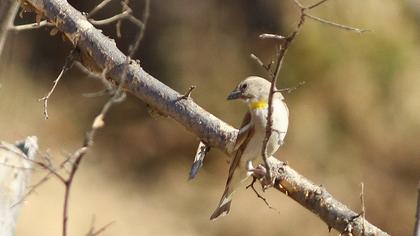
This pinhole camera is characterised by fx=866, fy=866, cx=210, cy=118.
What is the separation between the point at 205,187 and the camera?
6375mm

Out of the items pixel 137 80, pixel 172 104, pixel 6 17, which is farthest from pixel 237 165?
pixel 6 17

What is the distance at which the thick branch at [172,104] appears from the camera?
251 centimetres

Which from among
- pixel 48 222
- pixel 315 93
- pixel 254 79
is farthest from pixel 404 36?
pixel 254 79

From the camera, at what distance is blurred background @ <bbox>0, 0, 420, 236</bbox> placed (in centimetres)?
616

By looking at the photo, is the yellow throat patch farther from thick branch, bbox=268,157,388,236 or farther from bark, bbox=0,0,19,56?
bark, bbox=0,0,19,56

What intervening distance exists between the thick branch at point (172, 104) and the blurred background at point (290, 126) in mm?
3532

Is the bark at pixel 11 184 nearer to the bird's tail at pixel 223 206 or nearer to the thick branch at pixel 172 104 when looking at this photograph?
the thick branch at pixel 172 104

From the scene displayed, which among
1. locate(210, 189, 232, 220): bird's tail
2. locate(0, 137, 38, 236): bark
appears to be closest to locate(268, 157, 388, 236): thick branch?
locate(210, 189, 232, 220): bird's tail

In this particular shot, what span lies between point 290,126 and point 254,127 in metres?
3.69

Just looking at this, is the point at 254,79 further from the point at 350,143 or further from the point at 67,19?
the point at 350,143

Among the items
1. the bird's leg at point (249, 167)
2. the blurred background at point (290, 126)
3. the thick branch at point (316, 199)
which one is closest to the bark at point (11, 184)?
the bird's leg at point (249, 167)

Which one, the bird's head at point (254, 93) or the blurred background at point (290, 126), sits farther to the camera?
the blurred background at point (290, 126)

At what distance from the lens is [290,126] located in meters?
6.25

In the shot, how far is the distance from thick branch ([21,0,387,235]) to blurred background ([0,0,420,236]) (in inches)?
139
